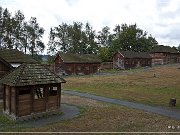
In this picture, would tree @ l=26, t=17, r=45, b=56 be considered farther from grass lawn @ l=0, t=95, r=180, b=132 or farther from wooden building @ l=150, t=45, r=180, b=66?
grass lawn @ l=0, t=95, r=180, b=132

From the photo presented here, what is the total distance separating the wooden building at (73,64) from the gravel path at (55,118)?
1439 inches

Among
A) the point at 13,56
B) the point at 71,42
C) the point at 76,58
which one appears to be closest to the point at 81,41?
the point at 71,42

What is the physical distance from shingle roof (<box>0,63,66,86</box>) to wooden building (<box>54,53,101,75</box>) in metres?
38.0

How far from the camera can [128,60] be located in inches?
3041

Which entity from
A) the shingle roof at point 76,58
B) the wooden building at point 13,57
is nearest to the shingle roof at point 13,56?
the wooden building at point 13,57

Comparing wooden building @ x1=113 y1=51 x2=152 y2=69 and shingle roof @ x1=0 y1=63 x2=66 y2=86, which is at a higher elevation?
wooden building @ x1=113 y1=51 x2=152 y2=69

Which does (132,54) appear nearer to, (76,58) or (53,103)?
(76,58)

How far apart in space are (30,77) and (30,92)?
1112 millimetres

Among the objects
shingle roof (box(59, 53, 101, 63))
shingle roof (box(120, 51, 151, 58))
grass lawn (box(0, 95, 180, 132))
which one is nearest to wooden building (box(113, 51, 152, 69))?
shingle roof (box(120, 51, 151, 58))

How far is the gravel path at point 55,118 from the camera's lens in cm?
1806

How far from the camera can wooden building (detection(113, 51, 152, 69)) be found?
→ 7628 cm

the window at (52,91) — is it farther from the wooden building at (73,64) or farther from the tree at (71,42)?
the tree at (71,42)

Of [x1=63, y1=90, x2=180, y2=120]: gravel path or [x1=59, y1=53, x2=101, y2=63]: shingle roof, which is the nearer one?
[x1=63, y1=90, x2=180, y2=120]: gravel path

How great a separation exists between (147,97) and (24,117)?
14.1m
